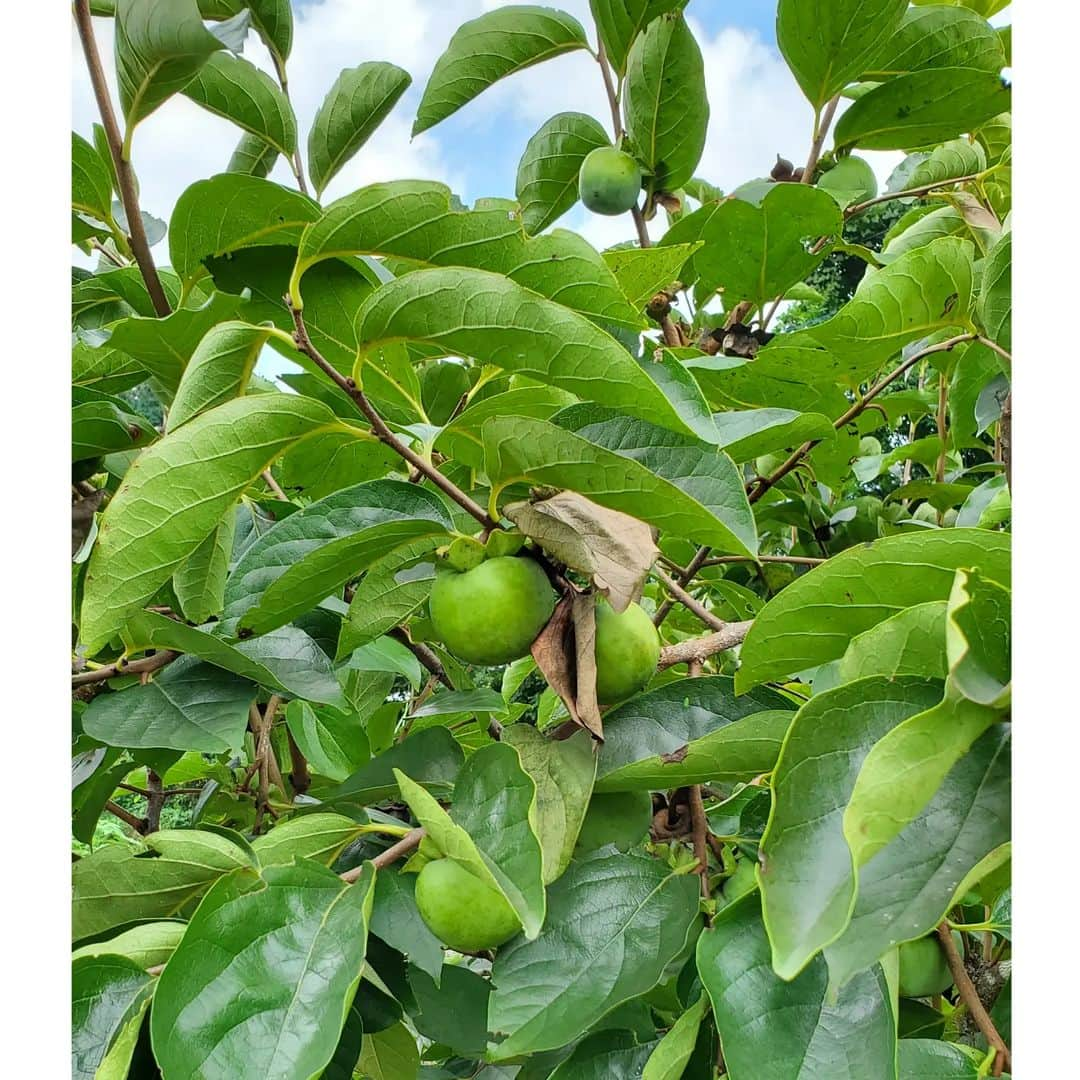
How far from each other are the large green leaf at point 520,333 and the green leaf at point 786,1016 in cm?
31

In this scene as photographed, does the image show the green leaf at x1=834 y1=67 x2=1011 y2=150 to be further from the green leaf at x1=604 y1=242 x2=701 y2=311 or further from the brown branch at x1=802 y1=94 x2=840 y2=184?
the green leaf at x1=604 y1=242 x2=701 y2=311

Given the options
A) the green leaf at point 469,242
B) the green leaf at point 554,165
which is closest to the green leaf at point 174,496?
the green leaf at point 469,242

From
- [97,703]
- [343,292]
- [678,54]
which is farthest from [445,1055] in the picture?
[678,54]

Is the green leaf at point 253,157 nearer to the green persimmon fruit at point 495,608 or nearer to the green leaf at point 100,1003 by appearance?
the green persimmon fruit at point 495,608

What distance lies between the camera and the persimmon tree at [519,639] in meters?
0.54

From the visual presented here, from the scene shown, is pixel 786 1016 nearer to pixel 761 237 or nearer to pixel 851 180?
pixel 761 237

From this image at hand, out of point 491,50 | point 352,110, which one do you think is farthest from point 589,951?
point 491,50

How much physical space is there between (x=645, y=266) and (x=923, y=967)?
560 millimetres

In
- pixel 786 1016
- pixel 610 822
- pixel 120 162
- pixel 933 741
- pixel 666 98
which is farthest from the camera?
pixel 666 98

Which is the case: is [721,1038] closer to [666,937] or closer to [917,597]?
[666,937]

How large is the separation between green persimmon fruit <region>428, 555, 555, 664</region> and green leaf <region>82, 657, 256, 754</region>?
226 millimetres

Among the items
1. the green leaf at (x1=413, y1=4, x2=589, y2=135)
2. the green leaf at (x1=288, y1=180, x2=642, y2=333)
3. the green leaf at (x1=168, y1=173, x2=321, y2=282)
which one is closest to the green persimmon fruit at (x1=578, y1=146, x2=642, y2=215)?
the green leaf at (x1=413, y1=4, x2=589, y2=135)

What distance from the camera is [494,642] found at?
2.28ft

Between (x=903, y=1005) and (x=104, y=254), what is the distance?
3.98ft
